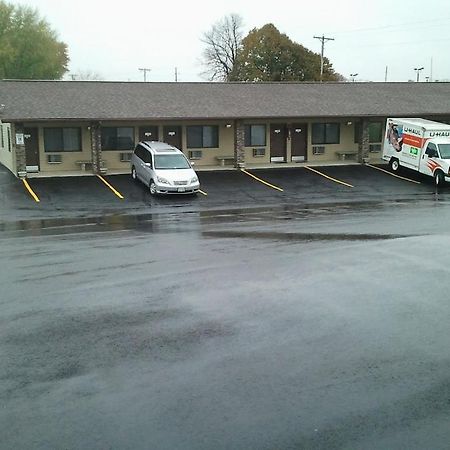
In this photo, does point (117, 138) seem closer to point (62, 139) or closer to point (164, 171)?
point (62, 139)

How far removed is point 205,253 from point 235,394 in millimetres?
7424

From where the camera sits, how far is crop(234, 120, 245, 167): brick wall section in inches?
1206

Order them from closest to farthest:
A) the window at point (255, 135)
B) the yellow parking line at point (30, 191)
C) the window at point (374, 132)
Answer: the yellow parking line at point (30, 191) < the window at point (255, 135) < the window at point (374, 132)

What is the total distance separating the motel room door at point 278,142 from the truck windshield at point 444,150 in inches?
322

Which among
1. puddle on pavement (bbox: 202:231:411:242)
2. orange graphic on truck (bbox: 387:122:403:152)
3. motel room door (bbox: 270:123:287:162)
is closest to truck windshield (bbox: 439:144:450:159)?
orange graphic on truck (bbox: 387:122:403:152)

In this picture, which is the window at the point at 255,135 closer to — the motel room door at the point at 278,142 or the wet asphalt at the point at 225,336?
the motel room door at the point at 278,142

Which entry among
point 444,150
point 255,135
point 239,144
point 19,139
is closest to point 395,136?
point 444,150

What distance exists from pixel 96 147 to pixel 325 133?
12.5 m

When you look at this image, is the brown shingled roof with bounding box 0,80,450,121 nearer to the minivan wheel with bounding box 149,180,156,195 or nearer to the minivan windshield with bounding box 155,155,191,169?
the minivan windshield with bounding box 155,155,191,169

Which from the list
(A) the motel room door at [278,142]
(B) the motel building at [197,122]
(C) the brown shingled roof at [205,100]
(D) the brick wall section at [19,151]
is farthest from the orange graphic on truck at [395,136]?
(D) the brick wall section at [19,151]

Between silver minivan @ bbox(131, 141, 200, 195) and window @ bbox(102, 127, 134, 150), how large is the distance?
10.8 ft

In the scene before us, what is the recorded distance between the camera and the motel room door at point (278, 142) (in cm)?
3249

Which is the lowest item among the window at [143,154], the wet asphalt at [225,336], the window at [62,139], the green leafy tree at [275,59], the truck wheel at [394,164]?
the wet asphalt at [225,336]

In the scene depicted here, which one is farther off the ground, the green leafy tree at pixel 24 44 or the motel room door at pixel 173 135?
the green leafy tree at pixel 24 44
